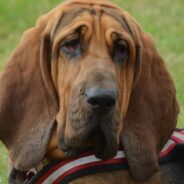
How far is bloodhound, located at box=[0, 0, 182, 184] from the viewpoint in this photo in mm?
6211

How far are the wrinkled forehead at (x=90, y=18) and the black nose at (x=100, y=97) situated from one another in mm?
571

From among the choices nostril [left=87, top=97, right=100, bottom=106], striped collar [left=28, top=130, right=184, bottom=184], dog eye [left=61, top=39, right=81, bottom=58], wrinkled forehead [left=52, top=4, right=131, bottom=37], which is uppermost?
wrinkled forehead [left=52, top=4, right=131, bottom=37]

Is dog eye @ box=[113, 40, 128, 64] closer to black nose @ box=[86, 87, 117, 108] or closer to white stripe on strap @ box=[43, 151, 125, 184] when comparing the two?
black nose @ box=[86, 87, 117, 108]

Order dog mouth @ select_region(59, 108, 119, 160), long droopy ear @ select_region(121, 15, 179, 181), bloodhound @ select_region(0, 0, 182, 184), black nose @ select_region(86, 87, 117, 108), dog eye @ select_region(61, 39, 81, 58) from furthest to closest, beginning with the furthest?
long droopy ear @ select_region(121, 15, 179, 181)
dog eye @ select_region(61, 39, 81, 58)
bloodhound @ select_region(0, 0, 182, 184)
dog mouth @ select_region(59, 108, 119, 160)
black nose @ select_region(86, 87, 117, 108)

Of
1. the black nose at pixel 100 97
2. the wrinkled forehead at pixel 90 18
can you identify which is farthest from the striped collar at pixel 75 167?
the wrinkled forehead at pixel 90 18

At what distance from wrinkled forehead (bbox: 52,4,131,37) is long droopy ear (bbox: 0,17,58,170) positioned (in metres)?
0.15

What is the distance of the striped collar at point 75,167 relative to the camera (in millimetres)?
6387

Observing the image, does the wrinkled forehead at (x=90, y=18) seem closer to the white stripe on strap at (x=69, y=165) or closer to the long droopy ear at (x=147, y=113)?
the long droopy ear at (x=147, y=113)

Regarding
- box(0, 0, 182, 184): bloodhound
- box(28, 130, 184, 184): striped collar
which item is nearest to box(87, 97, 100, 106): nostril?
box(0, 0, 182, 184): bloodhound

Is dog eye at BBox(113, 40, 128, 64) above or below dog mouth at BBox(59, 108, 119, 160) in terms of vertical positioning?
above

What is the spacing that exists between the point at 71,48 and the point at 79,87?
381mm

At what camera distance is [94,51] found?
6285 millimetres

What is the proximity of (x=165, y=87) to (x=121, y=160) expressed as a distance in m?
0.63

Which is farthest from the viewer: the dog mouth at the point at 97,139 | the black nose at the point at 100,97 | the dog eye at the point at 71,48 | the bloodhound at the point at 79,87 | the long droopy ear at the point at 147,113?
the long droopy ear at the point at 147,113
